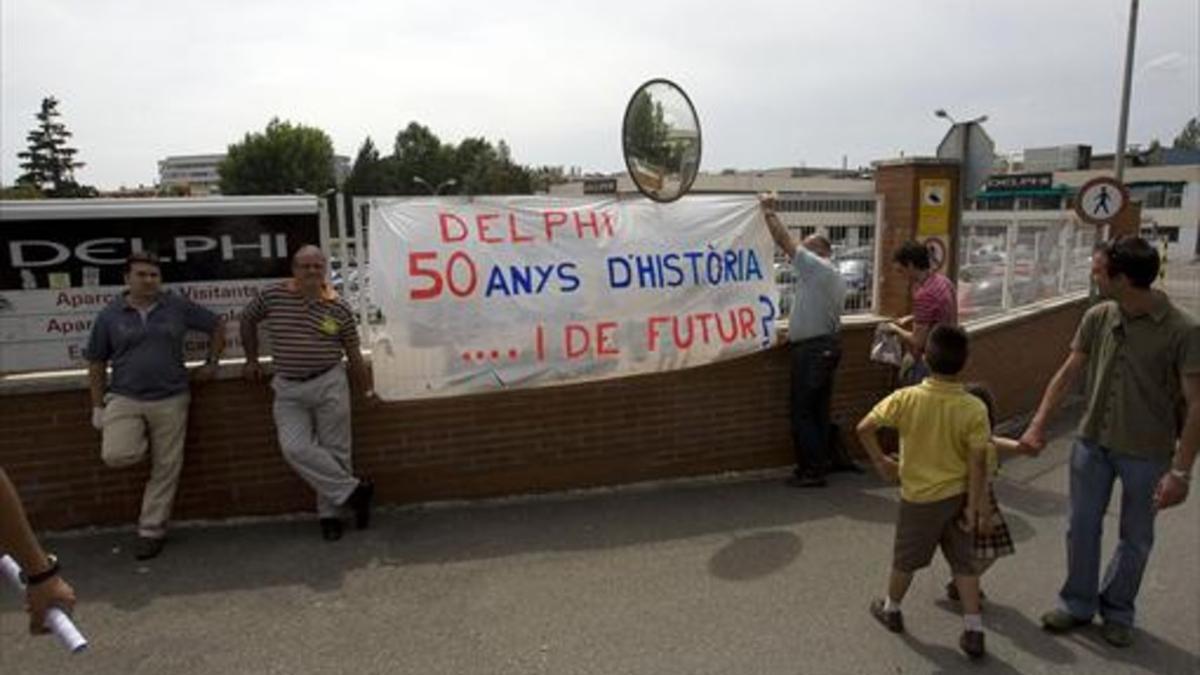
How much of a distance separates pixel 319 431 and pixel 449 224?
1.47m

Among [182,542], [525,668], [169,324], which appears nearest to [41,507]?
[182,542]

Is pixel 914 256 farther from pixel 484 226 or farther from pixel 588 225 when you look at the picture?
pixel 484 226

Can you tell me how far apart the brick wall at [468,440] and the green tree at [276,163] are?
64987 millimetres

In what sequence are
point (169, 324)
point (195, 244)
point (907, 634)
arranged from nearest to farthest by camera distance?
1. point (907, 634)
2. point (169, 324)
3. point (195, 244)

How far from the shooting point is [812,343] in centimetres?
564

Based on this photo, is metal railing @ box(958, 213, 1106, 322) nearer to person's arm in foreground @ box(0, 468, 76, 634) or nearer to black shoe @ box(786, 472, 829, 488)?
black shoe @ box(786, 472, 829, 488)

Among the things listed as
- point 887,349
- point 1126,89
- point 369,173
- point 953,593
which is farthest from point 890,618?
point 369,173

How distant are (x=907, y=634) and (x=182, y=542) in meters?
3.86

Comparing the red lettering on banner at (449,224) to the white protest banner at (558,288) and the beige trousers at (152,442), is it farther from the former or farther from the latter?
the beige trousers at (152,442)

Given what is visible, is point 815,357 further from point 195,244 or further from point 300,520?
point 195,244

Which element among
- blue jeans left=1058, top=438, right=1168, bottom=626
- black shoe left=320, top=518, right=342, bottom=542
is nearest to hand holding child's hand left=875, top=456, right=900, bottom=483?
blue jeans left=1058, top=438, right=1168, bottom=626

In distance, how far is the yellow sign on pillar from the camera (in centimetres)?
654

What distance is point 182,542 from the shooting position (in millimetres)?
4613

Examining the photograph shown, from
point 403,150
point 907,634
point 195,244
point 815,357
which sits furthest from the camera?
point 403,150
